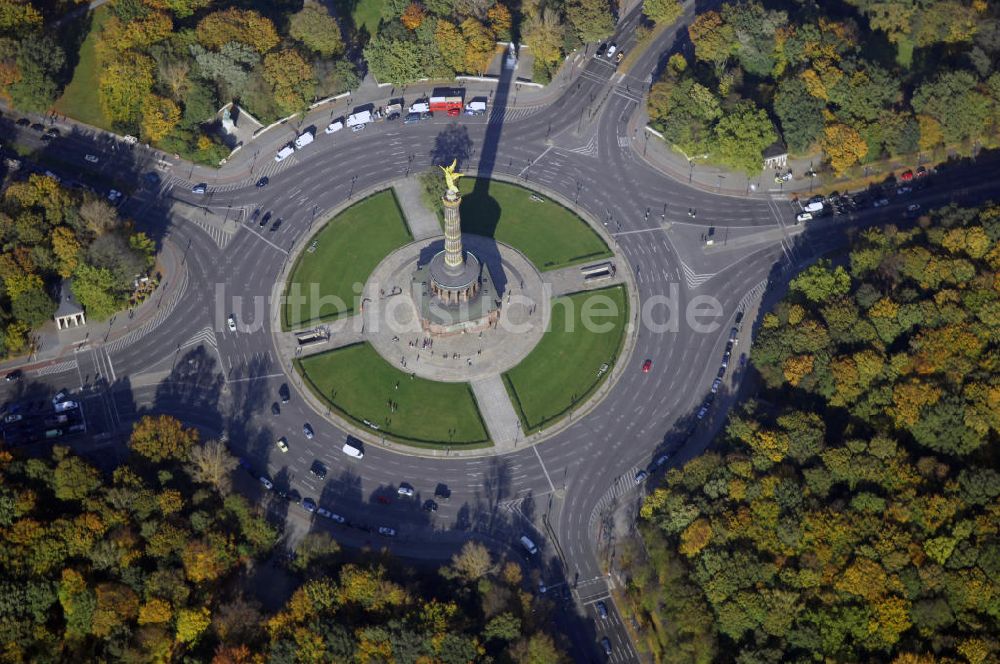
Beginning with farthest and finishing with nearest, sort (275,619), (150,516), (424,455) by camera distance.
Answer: (424,455), (150,516), (275,619)

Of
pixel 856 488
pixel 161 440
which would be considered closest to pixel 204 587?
pixel 161 440

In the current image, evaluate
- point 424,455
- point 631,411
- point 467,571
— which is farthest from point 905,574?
point 424,455

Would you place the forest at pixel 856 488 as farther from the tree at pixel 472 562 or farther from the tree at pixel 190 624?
the tree at pixel 190 624

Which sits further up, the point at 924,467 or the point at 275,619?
the point at 275,619

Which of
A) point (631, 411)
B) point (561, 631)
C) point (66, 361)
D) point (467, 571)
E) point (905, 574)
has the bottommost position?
point (905, 574)

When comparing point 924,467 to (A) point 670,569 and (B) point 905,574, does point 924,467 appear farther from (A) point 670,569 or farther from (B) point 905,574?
(A) point 670,569

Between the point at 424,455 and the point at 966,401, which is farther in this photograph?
the point at 424,455
